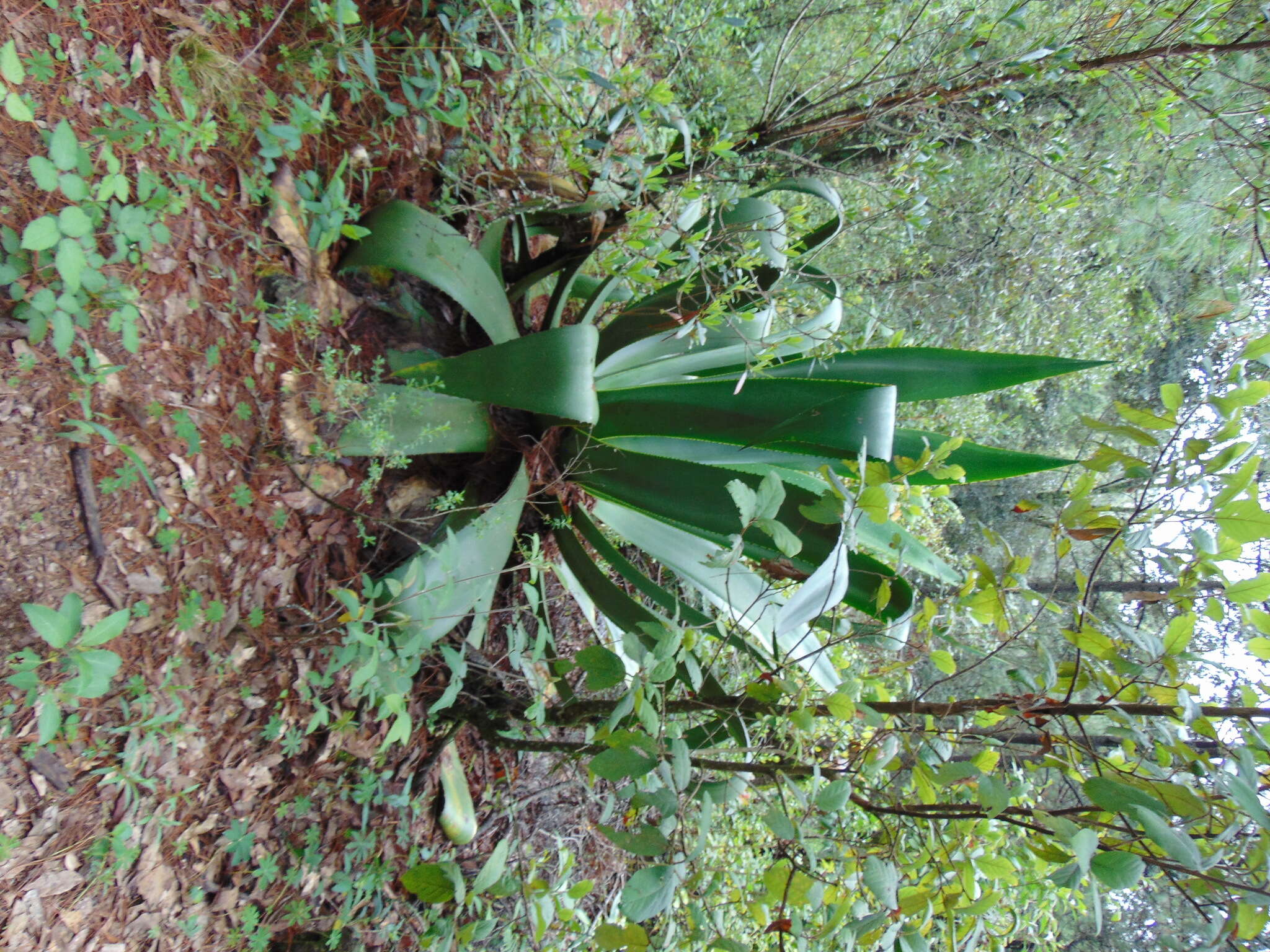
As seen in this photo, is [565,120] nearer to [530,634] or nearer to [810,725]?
[530,634]

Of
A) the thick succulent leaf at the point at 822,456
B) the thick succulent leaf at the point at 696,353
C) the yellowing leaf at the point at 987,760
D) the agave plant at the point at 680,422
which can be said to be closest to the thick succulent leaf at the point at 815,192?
the agave plant at the point at 680,422

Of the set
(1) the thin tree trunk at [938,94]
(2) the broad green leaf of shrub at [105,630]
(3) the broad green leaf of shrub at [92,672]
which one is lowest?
(3) the broad green leaf of shrub at [92,672]

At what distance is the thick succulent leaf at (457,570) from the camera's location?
139 centimetres

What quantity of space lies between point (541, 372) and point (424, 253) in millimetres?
383

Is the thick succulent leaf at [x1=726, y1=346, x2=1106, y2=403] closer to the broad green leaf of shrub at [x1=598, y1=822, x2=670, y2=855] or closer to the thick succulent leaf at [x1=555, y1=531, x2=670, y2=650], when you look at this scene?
the thick succulent leaf at [x1=555, y1=531, x2=670, y2=650]

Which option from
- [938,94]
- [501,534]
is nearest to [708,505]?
[501,534]

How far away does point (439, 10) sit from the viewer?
1713mm

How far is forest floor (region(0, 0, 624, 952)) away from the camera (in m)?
1.13

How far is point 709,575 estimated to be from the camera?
1.81 m

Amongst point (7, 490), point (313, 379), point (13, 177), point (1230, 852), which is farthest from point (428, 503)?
point (1230, 852)

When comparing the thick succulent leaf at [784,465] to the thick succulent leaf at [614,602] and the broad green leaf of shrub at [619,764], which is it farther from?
the broad green leaf of shrub at [619,764]

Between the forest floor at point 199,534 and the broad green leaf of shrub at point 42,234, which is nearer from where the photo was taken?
the broad green leaf of shrub at point 42,234

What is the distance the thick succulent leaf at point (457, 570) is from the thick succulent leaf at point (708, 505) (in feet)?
0.67

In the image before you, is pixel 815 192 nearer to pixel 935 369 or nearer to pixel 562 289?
pixel 935 369
